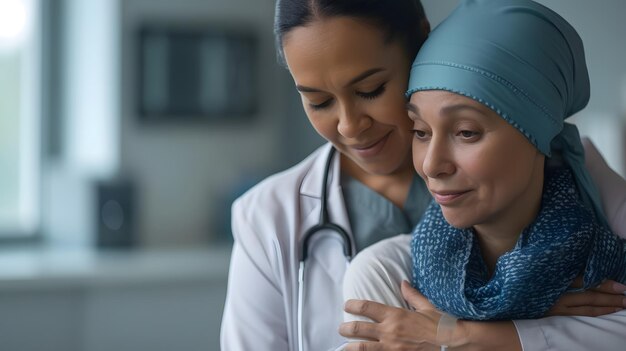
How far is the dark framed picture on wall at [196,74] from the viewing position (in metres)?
4.09

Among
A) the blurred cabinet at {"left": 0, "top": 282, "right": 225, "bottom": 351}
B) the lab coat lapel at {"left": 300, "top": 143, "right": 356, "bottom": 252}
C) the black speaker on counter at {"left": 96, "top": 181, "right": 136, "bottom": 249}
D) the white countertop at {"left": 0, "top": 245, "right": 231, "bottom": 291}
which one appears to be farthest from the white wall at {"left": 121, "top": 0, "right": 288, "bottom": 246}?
the lab coat lapel at {"left": 300, "top": 143, "right": 356, "bottom": 252}

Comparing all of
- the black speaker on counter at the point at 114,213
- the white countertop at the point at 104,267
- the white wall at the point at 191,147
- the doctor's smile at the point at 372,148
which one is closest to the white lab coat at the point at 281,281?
the doctor's smile at the point at 372,148

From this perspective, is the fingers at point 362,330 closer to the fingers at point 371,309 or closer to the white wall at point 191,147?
the fingers at point 371,309

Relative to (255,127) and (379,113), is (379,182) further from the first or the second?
(255,127)

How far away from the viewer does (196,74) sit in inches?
166

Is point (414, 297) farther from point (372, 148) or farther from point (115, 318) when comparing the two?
point (115, 318)

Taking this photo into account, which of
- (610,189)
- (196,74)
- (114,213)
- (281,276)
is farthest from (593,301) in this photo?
(196,74)

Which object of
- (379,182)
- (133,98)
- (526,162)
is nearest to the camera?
(526,162)

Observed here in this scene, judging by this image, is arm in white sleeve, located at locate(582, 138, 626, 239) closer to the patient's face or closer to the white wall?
the patient's face

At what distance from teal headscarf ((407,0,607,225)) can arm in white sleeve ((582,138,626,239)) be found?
215 mm

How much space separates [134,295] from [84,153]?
1.00 m

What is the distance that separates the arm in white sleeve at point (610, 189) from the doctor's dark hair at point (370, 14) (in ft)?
1.24

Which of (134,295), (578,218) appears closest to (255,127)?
(134,295)

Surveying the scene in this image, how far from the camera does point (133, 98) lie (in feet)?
13.3
